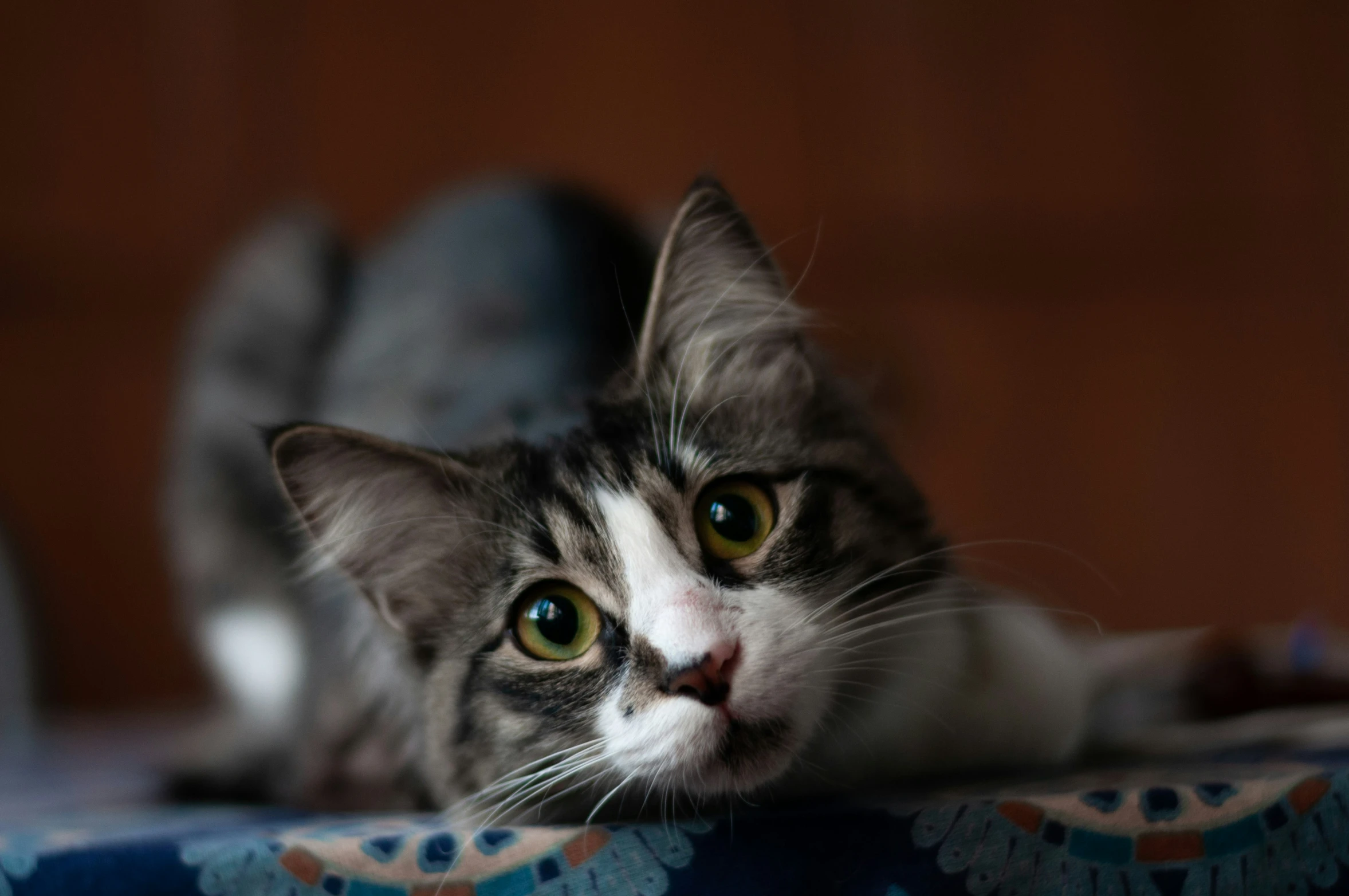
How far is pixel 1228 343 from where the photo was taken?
9.51 ft

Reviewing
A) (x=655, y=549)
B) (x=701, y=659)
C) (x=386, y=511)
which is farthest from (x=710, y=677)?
(x=386, y=511)

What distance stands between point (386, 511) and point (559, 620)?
0.21 m

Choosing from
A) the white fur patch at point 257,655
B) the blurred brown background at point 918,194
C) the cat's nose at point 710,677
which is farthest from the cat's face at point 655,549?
the blurred brown background at point 918,194

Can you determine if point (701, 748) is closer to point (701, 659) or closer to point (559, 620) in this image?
point (701, 659)

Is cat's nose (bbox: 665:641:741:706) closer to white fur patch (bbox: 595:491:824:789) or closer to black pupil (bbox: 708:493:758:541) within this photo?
white fur patch (bbox: 595:491:824:789)

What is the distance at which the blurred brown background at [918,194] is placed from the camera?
2566 millimetres

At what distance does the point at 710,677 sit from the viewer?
2.37 feet

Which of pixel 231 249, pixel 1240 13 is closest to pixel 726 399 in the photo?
pixel 231 249

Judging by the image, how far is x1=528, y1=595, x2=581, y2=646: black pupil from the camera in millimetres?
835

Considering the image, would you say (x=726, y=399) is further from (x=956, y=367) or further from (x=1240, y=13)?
(x=1240, y=13)

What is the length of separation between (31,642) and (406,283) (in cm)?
108

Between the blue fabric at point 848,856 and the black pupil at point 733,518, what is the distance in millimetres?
229

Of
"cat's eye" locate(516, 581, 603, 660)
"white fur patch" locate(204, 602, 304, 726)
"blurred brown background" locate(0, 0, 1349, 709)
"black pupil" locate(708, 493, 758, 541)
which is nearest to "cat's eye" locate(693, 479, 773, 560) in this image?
"black pupil" locate(708, 493, 758, 541)

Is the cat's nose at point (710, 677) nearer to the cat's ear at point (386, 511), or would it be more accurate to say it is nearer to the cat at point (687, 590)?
the cat at point (687, 590)
